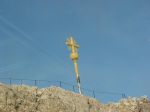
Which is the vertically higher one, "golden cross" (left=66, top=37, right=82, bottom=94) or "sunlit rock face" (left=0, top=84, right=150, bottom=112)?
"golden cross" (left=66, top=37, right=82, bottom=94)

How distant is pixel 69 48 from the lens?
167 ft

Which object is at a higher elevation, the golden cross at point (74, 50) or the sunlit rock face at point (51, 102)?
the golden cross at point (74, 50)

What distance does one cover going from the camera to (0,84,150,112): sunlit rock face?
35.2 meters

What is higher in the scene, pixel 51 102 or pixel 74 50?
pixel 74 50

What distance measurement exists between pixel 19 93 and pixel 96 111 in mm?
11139

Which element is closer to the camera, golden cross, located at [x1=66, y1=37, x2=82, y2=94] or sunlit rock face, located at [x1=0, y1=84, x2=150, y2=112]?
sunlit rock face, located at [x1=0, y1=84, x2=150, y2=112]

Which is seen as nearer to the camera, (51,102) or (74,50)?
(51,102)

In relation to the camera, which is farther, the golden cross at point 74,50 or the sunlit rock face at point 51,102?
the golden cross at point 74,50

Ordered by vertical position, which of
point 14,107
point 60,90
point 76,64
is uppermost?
point 76,64

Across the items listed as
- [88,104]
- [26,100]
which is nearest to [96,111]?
[88,104]

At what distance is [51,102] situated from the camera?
126 feet

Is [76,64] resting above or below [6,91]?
above

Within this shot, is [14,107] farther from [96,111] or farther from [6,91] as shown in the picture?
[96,111]

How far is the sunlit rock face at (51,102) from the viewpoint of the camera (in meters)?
35.2
